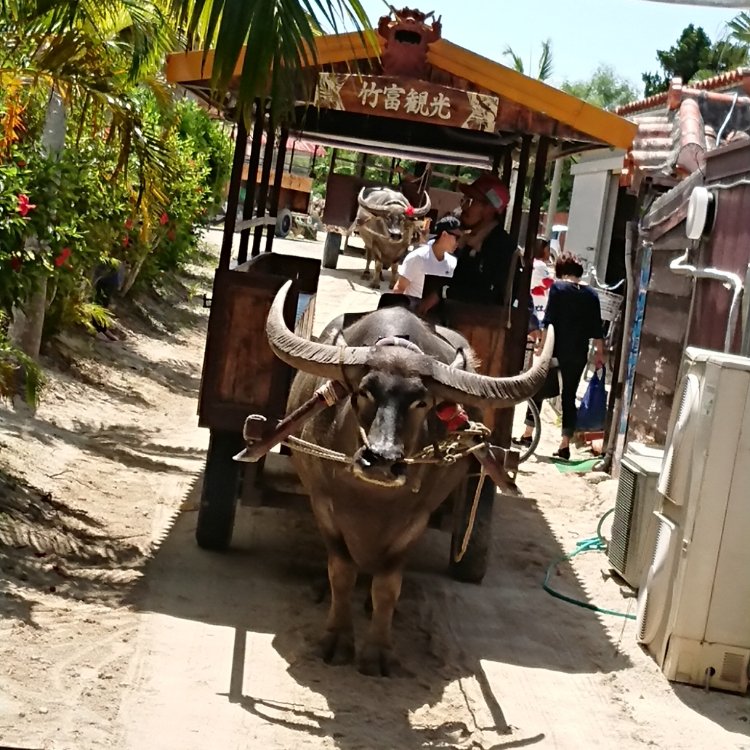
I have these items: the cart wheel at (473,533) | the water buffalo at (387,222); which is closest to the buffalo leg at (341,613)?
the cart wheel at (473,533)

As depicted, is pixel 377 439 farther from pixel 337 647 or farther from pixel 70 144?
pixel 70 144

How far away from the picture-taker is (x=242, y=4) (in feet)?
16.7

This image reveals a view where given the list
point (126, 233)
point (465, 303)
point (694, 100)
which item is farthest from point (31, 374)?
point (694, 100)

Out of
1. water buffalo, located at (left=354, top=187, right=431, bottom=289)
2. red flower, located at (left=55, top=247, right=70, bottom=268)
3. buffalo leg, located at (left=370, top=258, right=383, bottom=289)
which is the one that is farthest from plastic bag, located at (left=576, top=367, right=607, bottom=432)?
buffalo leg, located at (left=370, top=258, right=383, bottom=289)

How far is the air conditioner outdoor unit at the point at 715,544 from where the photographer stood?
554 centimetres

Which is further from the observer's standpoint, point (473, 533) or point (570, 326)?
point (570, 326)

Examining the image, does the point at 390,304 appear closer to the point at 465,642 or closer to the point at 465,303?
the point at 465,303

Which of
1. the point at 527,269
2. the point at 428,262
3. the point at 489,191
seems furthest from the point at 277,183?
the point at 527,269

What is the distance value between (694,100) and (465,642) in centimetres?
672

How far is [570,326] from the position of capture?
1080 centimetres

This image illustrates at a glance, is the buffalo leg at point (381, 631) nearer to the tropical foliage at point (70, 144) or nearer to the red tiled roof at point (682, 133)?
the tropical foliage at point (70, 144)

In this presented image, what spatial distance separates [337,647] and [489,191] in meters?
3.17

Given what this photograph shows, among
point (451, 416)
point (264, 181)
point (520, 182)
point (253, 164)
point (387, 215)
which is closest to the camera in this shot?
point (451, 416)

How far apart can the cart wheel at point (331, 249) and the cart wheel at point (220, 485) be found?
52.0 ft
